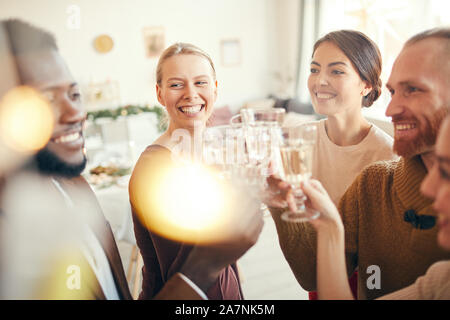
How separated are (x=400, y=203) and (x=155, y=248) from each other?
25.0 inches

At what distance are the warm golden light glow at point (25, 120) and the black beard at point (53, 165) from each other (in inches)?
0.7

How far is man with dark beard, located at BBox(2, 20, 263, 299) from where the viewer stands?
54 centimetres

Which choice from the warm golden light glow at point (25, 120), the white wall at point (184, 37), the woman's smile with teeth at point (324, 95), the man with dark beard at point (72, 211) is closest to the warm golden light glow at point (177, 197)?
the man with dark beard at point (72, 211)

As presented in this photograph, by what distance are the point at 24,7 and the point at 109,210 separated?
5.83 feet

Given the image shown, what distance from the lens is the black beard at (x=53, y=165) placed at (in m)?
0.56

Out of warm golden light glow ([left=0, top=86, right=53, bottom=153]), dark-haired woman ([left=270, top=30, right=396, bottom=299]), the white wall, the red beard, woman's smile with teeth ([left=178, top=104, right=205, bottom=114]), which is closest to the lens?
warm golden light glow ([left=0, top=86, right=53, bottom=153])

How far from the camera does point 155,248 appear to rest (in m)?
0.83

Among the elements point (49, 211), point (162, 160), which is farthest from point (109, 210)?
point (49, 211)

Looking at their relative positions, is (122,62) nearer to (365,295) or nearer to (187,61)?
(187,61)

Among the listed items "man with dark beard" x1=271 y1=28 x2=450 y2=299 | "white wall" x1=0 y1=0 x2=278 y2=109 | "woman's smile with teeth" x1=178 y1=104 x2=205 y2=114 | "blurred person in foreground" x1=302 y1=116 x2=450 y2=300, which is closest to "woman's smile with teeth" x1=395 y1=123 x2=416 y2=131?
"man with dark beard" x1=271 y1=28 x2=450 y2=299

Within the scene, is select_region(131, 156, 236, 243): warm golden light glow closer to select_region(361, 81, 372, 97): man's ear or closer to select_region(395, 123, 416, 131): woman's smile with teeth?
select_region(395, 123, 416, 131): woman's smile with teeth

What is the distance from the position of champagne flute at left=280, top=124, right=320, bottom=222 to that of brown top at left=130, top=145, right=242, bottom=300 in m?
0.25

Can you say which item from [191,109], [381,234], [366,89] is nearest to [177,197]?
[191,109]

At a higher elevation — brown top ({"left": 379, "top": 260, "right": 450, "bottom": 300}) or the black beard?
the black beard
